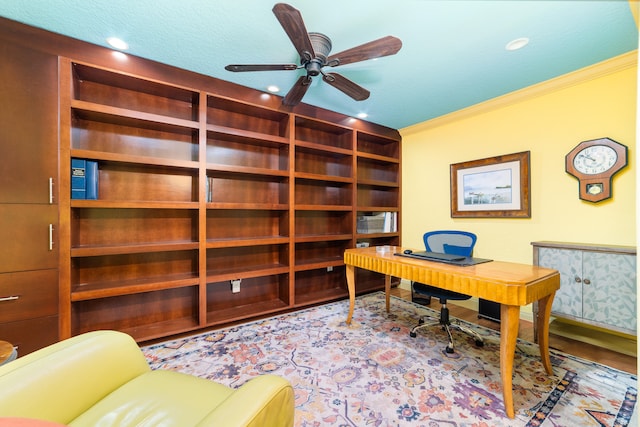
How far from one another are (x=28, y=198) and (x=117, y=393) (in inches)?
63.4

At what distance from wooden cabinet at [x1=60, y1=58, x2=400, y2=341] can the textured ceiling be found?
0.32 meters

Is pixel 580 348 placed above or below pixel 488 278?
below

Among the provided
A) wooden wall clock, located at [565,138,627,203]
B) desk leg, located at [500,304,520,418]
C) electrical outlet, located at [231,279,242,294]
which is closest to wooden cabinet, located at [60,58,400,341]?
electrical outlet, located at [231,279,242,294]

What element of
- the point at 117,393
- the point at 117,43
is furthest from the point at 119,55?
the point at 117,393

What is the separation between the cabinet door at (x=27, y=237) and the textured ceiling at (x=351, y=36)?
4.24 feet

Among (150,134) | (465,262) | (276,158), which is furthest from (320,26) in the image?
(465,262)

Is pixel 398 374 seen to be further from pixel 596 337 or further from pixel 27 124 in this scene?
pixel 27 124

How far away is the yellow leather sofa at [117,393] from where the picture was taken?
73cm

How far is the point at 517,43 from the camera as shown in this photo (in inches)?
67.3

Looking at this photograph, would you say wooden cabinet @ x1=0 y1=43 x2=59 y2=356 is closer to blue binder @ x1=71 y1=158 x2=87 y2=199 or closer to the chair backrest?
blue binder @ x1=71 y1=158 x2=87 y2=199

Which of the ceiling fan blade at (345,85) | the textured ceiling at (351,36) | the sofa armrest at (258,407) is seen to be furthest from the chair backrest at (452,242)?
the sofa armrest at (258,407)

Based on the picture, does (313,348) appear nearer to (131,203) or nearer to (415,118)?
(131,203)

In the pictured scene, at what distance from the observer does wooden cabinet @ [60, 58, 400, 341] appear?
2.03 m

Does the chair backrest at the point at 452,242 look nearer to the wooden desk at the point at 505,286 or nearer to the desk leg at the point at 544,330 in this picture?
the wooden desk at the point at 505,286
